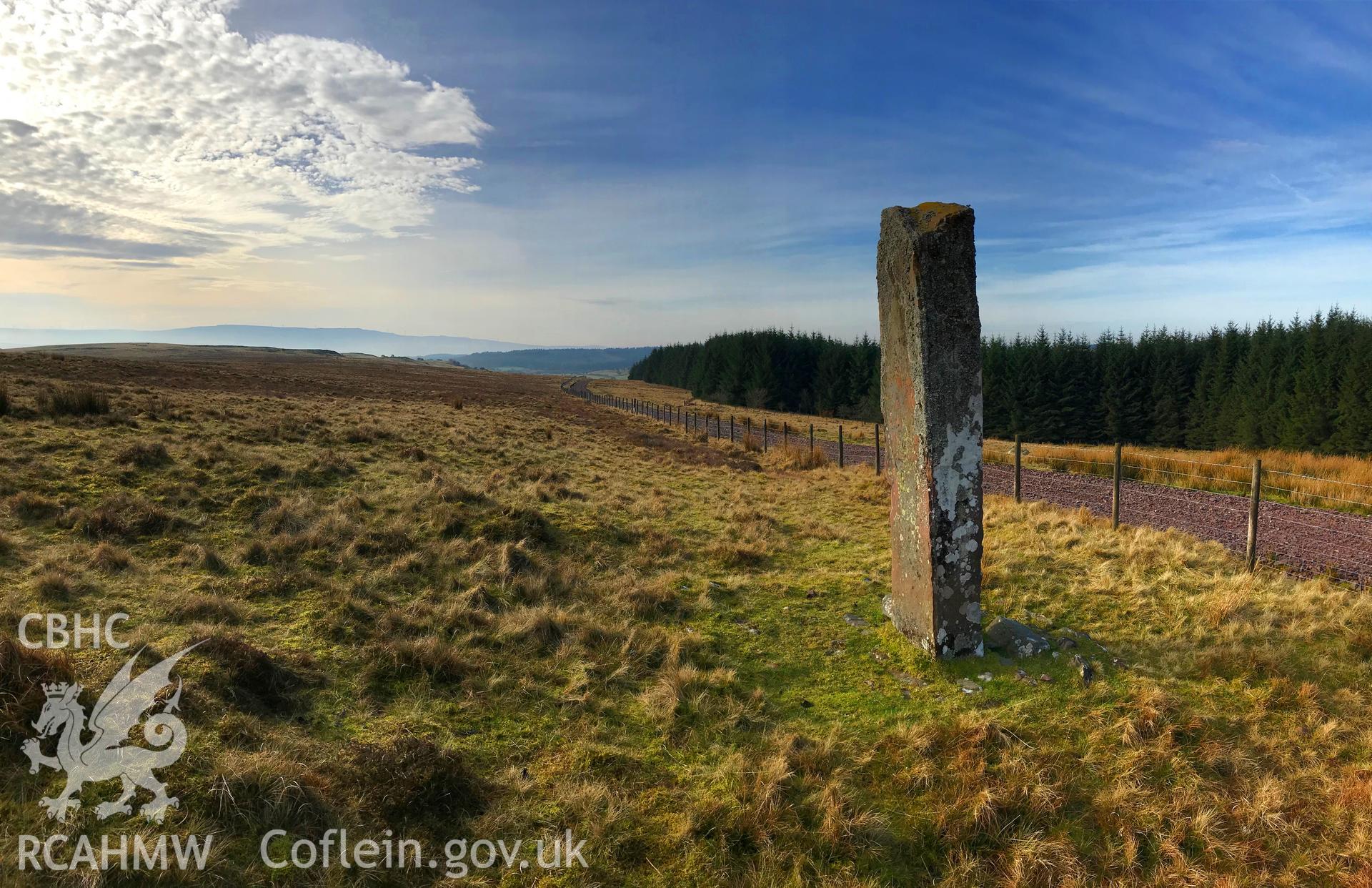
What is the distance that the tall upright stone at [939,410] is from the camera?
5973mm

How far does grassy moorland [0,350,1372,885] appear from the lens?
3.74 metres

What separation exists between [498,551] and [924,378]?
19.2ft

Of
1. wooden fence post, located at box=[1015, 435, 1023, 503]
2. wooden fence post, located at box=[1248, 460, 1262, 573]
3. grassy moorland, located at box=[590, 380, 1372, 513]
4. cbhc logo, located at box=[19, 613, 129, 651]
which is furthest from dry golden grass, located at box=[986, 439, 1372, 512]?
cbhc logo, located at box=[19, 613, 129, 651]

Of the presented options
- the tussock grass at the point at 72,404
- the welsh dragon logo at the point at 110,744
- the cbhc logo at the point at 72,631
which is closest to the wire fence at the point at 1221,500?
the welsh dragon logo at the point at 110,744

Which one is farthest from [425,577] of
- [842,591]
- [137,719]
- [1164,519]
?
[1164,519]

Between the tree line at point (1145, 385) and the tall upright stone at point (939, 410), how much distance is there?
2628 cm

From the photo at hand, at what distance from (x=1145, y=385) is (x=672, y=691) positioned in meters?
66.5

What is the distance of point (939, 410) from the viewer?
6043 mm

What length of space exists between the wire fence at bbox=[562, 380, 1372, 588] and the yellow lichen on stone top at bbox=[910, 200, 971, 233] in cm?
408

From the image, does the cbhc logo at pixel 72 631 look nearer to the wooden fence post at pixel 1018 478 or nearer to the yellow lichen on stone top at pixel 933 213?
the yellow lichen on stone top at pixel 933 213

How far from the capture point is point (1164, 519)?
12.9 m

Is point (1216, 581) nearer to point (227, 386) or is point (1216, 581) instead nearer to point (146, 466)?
point (146, 466)

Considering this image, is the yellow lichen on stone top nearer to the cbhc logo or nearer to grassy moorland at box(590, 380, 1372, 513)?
the cbhc logo

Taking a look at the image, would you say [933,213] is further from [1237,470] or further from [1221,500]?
[1237,470]
